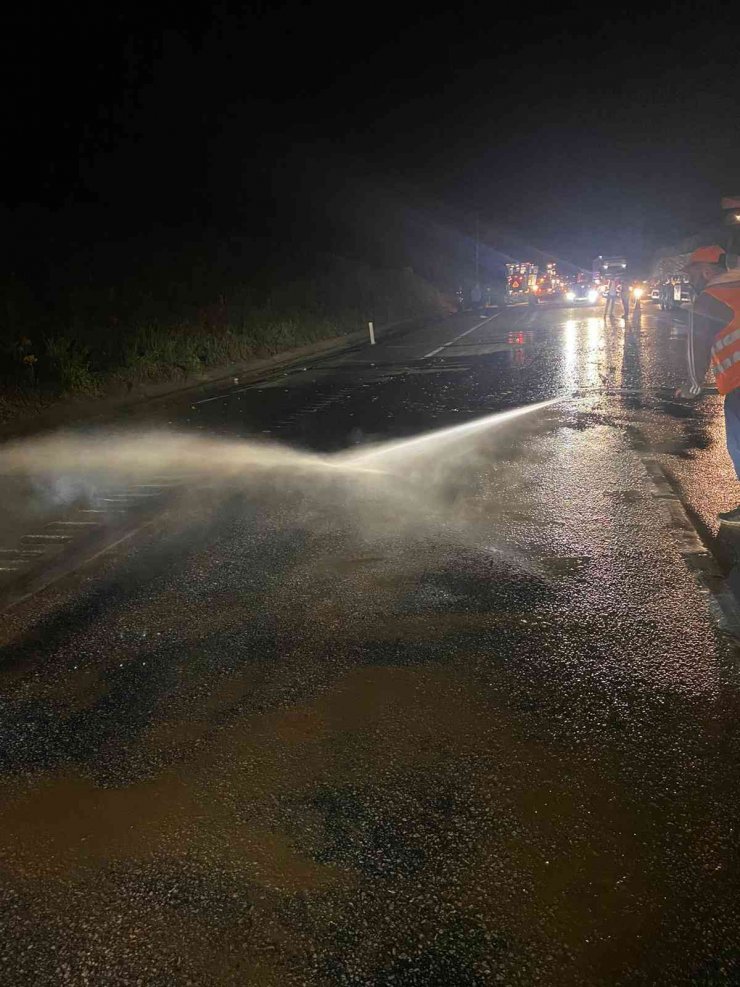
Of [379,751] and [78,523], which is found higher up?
[78,523]

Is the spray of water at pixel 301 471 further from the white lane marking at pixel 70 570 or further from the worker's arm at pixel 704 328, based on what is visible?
the worker's arm at pixel 704 328

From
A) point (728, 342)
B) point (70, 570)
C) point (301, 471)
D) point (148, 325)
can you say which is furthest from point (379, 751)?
point (148, 325)

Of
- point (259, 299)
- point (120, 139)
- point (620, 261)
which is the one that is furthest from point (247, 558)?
point (620, 261)

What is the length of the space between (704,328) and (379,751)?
4636mm

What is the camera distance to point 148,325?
1859 centimetres

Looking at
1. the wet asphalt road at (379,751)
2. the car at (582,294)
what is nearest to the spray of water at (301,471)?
the wet asphalt road at (379,751)

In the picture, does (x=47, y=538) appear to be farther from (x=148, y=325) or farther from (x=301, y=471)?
(x=148, y=325)

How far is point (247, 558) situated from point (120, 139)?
109 ft

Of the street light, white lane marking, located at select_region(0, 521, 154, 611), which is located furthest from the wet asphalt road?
the street light

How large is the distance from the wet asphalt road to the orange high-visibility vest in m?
→ 1.17

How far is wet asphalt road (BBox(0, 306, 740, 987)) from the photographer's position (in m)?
2.17

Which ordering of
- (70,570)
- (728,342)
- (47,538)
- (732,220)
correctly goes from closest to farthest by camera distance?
(728,342)
(70,570)
(732,220)
(47,538)

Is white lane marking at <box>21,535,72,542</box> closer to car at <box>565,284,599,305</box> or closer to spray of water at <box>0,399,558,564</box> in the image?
spray of water at <box>0,399,558,564</box>

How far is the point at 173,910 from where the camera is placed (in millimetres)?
2299
